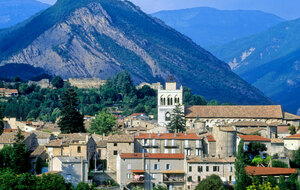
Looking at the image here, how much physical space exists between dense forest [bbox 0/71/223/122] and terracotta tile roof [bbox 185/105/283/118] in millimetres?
35807

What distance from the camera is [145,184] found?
74375mm

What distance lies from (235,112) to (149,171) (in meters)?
37.7

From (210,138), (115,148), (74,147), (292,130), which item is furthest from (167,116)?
(74,147)

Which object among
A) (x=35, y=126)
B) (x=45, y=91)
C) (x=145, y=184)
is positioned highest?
(x=45, y=91)

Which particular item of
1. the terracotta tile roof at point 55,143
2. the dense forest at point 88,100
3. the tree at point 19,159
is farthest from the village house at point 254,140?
the dense forest at point 88,100

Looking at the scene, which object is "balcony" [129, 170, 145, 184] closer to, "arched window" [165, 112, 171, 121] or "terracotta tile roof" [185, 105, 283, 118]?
"terracotta tile roof" [185, 105, 283, 118]

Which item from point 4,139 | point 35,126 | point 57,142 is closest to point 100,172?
point 57,142

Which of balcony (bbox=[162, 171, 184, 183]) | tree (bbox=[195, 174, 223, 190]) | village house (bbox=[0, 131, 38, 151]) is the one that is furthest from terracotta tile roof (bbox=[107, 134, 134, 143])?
village house (bbox=[0, 131, 38, 151])

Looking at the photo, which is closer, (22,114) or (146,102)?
(22,114)

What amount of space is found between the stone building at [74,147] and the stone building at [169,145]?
509 centimetres

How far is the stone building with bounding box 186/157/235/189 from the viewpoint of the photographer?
245ft

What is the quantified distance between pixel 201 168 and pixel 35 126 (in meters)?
42.2

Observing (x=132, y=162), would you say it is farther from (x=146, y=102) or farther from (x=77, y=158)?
(x=146, y=102)

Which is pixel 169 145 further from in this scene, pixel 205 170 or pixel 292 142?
pixel 292 142
